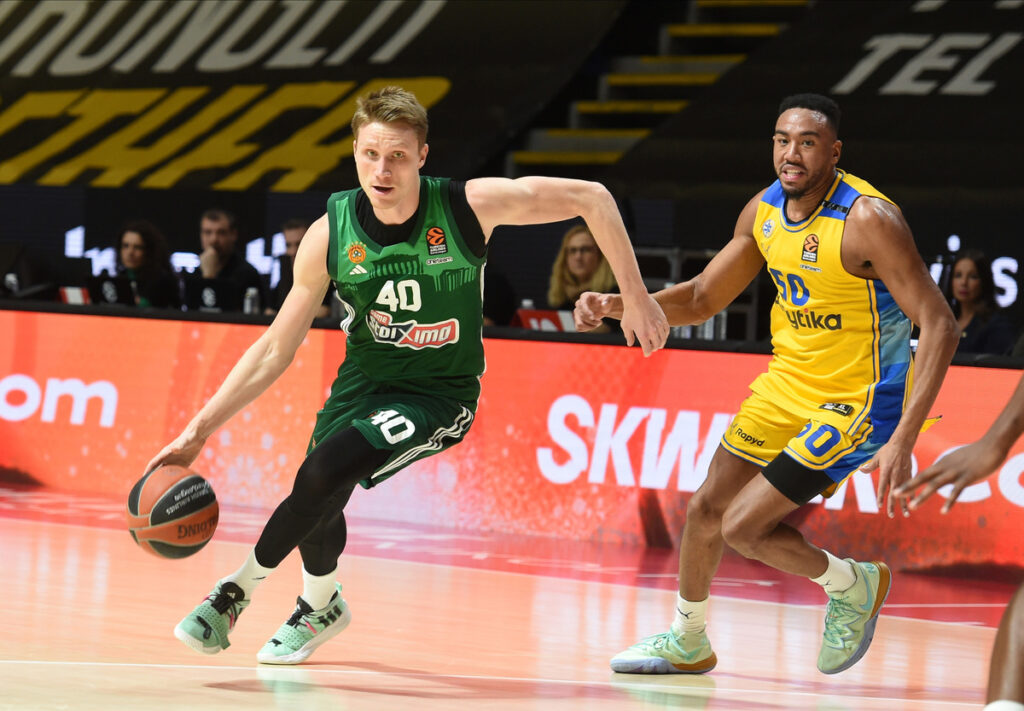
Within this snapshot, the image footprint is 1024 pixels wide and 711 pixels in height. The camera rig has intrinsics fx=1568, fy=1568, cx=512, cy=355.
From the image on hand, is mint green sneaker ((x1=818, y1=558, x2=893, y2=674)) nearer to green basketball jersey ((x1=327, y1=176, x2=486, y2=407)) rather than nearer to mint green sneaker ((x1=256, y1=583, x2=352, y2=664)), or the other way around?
green basketball jersey ((x1=327, y1=176, x2=486, y2=407))

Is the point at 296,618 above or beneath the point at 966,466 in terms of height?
beneath

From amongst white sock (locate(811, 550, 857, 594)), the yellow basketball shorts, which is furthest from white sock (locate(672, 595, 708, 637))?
the yellow basketball shorts

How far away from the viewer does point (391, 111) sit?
4.74 meters

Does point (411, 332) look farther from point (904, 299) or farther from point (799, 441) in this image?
point (904, 299)

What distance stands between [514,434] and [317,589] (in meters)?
3.56

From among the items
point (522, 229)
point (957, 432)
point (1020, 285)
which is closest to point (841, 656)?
point (957, 432)

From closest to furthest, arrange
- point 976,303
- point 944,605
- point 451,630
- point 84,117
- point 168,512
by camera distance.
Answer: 1. point 168,512
2. point 451,630
3. point 944,605
4. point 976,303
5. point 84,117

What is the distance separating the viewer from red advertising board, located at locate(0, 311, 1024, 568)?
7.73m

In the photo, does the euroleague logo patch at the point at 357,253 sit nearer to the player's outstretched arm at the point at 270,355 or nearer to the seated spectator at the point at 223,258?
the player's outstretched arm at the point at 270,355

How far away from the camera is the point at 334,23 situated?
15602 mm

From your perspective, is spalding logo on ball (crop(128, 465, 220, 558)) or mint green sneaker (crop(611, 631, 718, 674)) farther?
mint green sneaker (crop(611, 631, 718, 674))

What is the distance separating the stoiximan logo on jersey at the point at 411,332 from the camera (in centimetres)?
493

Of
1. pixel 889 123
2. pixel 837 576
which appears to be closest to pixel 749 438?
pixel 837 576

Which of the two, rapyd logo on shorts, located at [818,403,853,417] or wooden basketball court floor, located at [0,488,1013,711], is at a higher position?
rapyd logo on shorts, located at [818,403,853,417]
